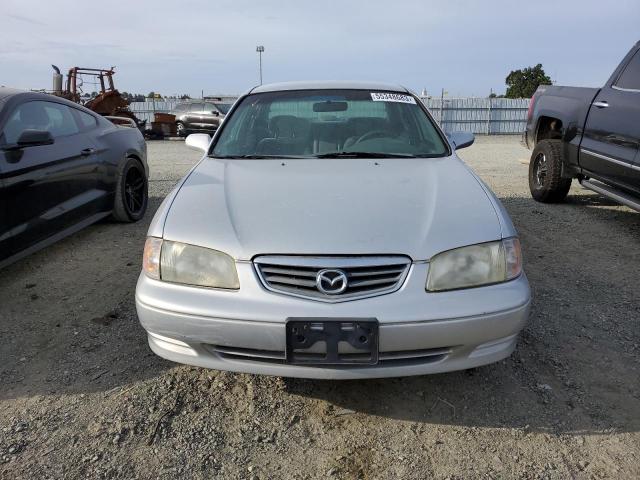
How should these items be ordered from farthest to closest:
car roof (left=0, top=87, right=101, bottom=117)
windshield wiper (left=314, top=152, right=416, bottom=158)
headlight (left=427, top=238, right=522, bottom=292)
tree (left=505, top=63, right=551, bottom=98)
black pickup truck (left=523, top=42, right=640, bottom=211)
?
tree (left=505, top=63, right=551, bottom=98)
black pickup truck (left=523, top=42, right=640, bottom=211)
car roof (left=0, top=87, right=101, bottom=117)
windshield wiper (left=314, top=152, right=416, bottom=158)
headlight (left=427, top=238, right=522, bottom=292)

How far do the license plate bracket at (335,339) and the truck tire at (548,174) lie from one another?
483 centimetres

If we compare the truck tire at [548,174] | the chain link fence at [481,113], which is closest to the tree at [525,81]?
the chain link fence at [481,113]

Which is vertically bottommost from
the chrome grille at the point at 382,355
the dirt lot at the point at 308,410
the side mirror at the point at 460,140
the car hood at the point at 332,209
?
the dirt lot at the point at 308,410

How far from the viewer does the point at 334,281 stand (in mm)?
2031

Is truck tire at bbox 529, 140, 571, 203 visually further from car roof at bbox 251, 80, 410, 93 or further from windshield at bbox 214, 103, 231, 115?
windshield at bbox 214, 103, 231, 115

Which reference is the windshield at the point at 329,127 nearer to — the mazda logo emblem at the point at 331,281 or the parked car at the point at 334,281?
the parked car at the point at 334,281

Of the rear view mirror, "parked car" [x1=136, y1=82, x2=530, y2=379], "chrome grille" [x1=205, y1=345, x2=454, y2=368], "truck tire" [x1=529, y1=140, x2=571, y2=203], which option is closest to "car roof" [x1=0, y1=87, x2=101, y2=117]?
"parked car" [x1=136, y1=82, x2=530, y2=379]

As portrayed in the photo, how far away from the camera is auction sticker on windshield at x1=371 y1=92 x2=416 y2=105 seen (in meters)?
3.69

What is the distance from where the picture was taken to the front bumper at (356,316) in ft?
6.59

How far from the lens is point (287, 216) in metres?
2.29

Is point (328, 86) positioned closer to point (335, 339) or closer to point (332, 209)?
point (332, 209)

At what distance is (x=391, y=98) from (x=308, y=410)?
2298 millimetres

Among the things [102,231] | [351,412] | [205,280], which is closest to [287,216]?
[205,280]

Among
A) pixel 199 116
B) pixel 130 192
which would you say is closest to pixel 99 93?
pixel 199 116
